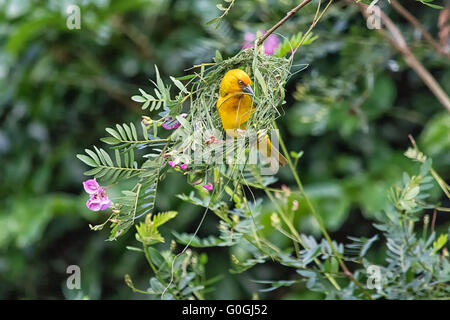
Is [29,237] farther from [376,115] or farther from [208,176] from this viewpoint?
[208,176]

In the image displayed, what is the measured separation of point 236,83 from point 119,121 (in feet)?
5.71

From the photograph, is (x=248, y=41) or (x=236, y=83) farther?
(x=248, y=41)

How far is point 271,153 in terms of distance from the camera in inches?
33.7

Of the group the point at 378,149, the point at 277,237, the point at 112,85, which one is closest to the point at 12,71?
the point at 112,85

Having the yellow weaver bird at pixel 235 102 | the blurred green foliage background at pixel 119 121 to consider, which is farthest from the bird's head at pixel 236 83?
the blurred green foliage background at pixel 119 121

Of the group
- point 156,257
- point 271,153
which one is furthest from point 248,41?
point 156,257

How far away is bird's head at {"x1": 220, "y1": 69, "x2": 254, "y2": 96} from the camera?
726 mm

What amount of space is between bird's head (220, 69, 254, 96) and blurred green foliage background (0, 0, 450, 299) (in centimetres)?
107

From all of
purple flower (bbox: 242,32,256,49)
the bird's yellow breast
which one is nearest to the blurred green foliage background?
purple flower (bbox: 242,32,256,49)

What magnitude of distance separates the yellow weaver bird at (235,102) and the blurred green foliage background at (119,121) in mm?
1034

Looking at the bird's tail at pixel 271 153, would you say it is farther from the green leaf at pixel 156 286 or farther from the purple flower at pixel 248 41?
the green leaf at pixel 156 286

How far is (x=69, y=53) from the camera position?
7.91ft

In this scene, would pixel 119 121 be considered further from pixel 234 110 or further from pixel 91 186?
pixel 91 186

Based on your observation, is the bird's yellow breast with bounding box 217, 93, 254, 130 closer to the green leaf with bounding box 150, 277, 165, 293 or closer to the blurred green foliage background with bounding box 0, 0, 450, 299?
the green leaf with bounding box 150, 277, 165, 293
